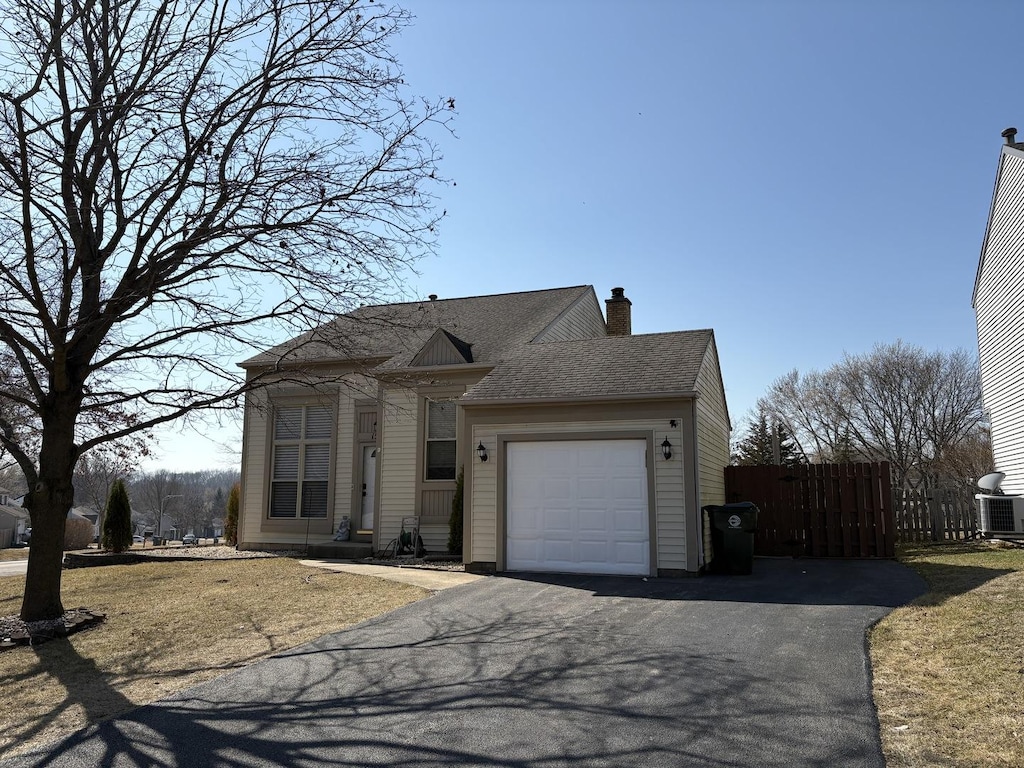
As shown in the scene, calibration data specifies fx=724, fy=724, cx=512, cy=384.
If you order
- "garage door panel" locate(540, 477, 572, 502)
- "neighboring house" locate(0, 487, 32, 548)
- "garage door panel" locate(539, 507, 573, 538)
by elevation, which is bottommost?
"neighboring house" locate(0, 487, 32, 548)

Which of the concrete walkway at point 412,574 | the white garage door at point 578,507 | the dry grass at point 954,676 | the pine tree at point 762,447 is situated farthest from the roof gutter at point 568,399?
the pine tree at point 762,447

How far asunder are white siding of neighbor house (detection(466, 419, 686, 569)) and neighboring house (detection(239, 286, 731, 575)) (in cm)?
2

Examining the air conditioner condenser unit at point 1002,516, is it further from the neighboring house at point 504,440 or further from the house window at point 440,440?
the house window at point 440,440

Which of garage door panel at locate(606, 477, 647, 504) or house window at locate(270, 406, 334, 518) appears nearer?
garage door panel at locate(606, 477, 647, 504)

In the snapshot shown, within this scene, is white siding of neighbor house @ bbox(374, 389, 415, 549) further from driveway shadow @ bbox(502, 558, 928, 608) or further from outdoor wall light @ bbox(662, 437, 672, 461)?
outdoor wall light @ bbox(662, 437, 672, 461)

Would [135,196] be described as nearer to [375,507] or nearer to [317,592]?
[317,592]

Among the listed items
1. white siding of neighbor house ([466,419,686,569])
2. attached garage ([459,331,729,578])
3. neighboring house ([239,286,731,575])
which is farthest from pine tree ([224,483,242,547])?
attached garage ([459,331,729,578])

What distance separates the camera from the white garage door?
11.4m

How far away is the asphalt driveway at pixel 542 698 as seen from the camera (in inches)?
171

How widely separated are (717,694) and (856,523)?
10476 mm

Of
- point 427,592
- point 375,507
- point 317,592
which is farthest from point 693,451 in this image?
point 375,507

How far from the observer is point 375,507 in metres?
15.8

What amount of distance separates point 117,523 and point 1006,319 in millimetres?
21584

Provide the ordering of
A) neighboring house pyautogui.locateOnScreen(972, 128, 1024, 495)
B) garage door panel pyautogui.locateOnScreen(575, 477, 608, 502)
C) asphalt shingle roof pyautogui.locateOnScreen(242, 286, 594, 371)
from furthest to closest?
neighboring house pyautogui.locateOnScreen(972, 128, 1024, 495) < asphalt shingle roof pyautogui.locateOnScreen(242, 286, 594, 371) < garage door panel pyautogui.locateOnScreen(575, 477, 608, 502)
